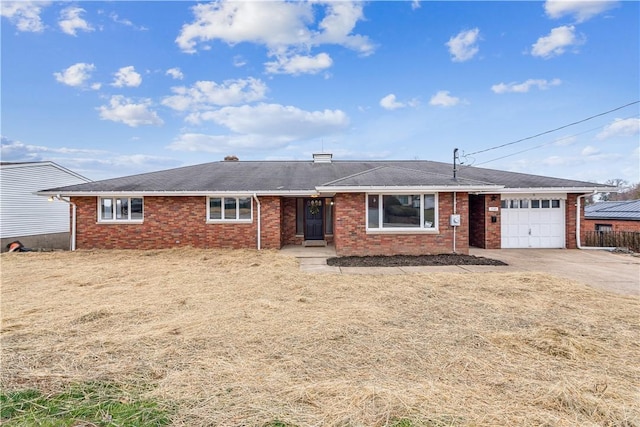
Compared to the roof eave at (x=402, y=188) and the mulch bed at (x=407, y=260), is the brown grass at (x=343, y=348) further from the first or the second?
the roof eave at (x=402, y=188)

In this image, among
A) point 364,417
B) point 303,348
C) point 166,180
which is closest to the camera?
point 364,417

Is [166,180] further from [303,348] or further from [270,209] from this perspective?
[303,348]

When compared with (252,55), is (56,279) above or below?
below

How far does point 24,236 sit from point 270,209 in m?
13.1

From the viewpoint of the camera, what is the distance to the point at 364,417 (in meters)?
2.48

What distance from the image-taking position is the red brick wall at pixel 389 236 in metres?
11.0

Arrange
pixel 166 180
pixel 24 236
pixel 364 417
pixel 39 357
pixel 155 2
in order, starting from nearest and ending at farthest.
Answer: pixel 364 417
pixel 39 357
pixel 155 2
pixel 166 180
pixel 24 236

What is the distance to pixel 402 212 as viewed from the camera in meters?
11.1

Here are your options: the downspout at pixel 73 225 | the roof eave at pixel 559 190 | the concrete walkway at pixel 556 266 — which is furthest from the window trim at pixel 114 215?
the roof eave at pixel 559 190

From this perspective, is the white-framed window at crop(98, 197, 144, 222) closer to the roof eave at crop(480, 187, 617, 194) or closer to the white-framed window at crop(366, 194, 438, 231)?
the white-framed window at crop(366, 194, 438, 231)

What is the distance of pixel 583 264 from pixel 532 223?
3.60m

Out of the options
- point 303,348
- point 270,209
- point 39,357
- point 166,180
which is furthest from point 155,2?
point 303,348

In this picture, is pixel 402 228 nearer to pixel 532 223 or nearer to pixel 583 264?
pixel 583 264

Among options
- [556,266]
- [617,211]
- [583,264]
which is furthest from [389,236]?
[617,211]
